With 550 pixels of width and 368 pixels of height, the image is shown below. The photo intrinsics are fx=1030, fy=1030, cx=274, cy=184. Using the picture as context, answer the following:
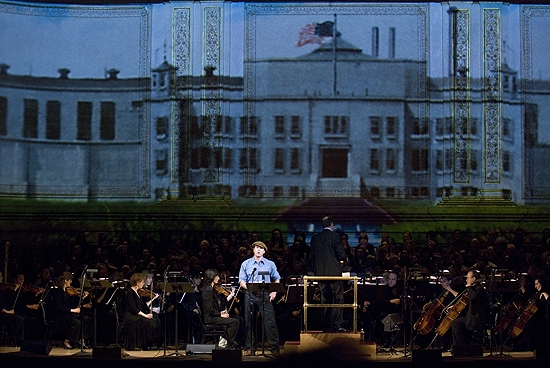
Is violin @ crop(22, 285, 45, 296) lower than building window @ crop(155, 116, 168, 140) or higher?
lower

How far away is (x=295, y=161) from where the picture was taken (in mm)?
19578

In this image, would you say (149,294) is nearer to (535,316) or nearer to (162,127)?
(535,316)

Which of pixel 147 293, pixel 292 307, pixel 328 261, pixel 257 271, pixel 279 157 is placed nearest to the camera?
pixel 328 261

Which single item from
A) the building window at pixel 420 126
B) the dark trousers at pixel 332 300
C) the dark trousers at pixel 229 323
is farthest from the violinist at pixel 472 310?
the building window at pixel 420 126

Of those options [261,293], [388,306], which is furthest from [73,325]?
[388,306]

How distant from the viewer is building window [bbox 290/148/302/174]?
64.2 ft

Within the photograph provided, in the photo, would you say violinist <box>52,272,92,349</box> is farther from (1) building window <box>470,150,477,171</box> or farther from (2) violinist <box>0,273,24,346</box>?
(1) building window <box>470,150,477,171</box>

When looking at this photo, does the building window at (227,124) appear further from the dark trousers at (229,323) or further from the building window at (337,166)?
the dark trousers at (229,323)

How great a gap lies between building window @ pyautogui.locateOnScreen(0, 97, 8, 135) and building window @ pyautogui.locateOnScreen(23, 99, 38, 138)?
1.18 feet

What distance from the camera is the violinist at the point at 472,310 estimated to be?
1342 cm

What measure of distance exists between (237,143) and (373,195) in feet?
9.06

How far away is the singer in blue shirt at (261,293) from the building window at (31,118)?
7843 millimetres

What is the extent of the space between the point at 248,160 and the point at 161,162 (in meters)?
1.65

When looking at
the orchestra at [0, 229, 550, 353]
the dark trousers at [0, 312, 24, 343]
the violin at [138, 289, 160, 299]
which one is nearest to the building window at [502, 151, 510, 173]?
the orchestra at [0, 229, 550, 353]
